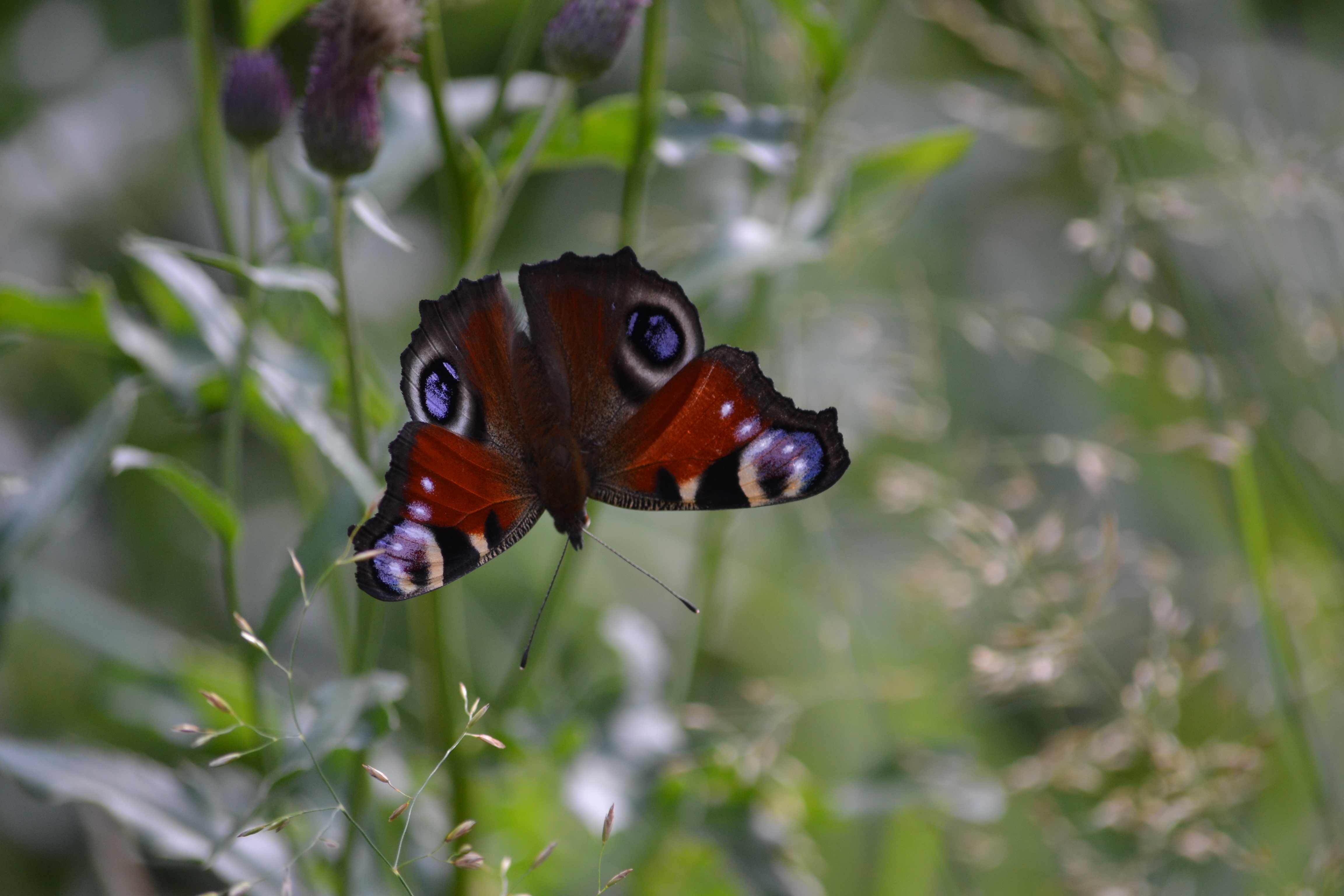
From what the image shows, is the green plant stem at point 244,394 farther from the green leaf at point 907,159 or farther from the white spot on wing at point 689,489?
the green leaf at point 907,159

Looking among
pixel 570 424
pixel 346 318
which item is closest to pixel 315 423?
pixel 346 318

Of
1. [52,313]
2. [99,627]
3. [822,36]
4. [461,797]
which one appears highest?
[822,36]

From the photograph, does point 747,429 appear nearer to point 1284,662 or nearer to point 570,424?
point 570,424

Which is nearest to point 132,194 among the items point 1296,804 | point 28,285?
point 28,285

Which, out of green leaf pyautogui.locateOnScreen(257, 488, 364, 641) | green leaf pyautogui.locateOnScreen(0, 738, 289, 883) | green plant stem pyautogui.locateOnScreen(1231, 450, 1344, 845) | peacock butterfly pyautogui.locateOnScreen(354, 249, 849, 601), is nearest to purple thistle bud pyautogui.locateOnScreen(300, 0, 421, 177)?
peacock butterfly pyautogui.locateOnScreen(354, 249, 849, 601)

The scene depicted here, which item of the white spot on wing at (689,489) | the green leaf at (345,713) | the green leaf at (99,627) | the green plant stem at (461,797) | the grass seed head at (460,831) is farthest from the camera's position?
the green leaf at (99,627)

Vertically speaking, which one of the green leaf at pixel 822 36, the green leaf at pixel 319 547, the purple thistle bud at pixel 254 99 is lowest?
the green leaf at pixel 319 547

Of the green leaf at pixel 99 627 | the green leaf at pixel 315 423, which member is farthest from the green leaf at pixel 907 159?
the green leaf at pixel 99 627

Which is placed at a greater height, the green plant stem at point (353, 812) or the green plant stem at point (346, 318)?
the green plant stem at point (346, 318)
